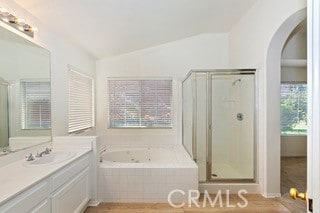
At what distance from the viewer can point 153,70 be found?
14.8ft

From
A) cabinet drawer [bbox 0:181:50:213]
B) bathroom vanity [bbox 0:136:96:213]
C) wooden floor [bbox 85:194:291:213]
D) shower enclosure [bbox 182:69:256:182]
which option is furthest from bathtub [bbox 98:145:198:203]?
cabinet drawer [bbox 0:181:50:213]

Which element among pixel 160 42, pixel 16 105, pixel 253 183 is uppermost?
pixel 160 42

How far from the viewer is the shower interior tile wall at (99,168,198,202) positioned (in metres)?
2.88

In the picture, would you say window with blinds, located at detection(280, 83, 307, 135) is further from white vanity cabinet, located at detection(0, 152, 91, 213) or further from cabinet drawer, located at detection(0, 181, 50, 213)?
cabinet drawer, located at detection(0, 181, 50, 213)

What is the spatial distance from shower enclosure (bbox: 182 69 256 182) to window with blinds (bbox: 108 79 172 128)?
3.00ft

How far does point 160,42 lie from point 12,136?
123 inches

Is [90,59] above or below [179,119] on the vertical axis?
above

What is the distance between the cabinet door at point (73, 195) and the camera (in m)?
1.93

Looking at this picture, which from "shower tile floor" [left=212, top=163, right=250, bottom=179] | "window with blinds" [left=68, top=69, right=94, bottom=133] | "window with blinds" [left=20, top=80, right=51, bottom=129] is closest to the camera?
"window with blinds" [left=20, top=80, right=51, bottom=129]

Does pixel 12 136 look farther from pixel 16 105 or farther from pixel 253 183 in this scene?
pixel 253 183

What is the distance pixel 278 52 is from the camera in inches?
115

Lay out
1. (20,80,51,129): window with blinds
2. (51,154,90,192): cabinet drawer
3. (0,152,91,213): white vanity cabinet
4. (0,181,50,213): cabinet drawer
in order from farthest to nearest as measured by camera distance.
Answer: (20,80,51,129): window with blinds → (51,154,90,192): cabinet drawer → (0,152,91,213): white vanity cabinet → (0,181,50,213): cabinet drawer

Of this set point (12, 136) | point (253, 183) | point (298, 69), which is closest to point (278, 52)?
point (253, 183)

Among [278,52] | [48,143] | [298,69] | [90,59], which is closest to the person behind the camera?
[48,143]
